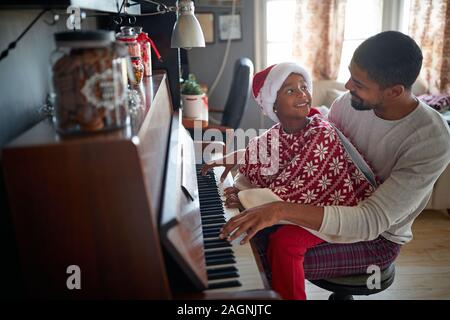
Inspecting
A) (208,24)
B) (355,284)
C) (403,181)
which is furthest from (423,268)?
(208,24)

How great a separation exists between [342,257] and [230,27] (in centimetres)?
340

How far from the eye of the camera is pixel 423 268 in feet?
7.79

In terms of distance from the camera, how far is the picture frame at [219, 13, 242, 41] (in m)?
4.24

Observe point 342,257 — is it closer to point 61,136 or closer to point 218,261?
point 218,261

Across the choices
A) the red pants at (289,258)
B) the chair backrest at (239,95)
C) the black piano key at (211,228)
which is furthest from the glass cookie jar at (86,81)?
the chair backrest at (239,95)

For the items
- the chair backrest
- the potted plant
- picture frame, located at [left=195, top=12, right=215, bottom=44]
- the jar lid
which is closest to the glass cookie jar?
the jar lid

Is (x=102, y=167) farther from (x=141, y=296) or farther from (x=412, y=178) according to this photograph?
(x=412, y=178)

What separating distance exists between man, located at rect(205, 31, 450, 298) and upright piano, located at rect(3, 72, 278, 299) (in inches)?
12.7

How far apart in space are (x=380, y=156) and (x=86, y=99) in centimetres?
104

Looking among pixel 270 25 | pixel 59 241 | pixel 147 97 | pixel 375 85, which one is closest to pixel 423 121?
pixel 375 85

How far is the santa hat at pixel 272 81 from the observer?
143 cm

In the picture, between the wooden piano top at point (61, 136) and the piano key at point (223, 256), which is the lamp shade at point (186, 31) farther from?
the wooden piano top at point (61, 136)

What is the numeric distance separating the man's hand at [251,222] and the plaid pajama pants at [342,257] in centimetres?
21

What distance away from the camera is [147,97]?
4.00 feet
